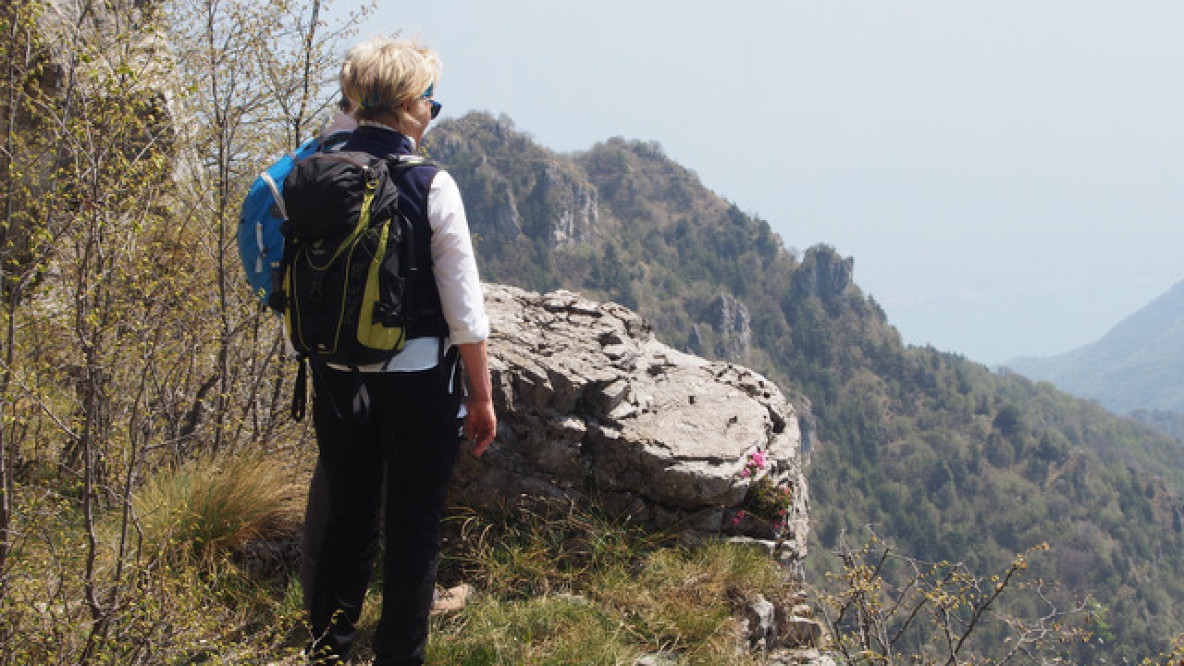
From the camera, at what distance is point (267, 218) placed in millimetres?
2887

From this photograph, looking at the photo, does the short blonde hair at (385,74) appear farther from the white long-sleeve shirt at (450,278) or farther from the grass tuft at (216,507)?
the grass tuft at (216,507)

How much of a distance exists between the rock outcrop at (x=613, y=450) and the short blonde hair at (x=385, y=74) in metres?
1.96

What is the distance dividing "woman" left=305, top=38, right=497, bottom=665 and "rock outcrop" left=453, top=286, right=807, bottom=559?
4.46ft

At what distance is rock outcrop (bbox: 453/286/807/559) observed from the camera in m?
4.52

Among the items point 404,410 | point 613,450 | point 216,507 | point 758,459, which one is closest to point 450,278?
point 404,410

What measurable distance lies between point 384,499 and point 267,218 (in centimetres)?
106

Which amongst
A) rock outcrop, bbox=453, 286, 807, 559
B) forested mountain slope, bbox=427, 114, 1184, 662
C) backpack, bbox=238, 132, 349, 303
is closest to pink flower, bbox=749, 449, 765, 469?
rock outcrop, bbox=453, 286, 807, 559

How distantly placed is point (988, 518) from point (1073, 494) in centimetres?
1515

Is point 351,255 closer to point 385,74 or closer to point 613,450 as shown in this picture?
point 385,74

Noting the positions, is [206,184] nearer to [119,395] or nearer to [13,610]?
A: [119,395]

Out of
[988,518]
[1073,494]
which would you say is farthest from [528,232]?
[1073,494]

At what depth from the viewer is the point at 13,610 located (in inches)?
111

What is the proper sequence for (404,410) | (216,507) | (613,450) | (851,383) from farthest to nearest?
(851,383)
(613,450)
(216,507)
(404,410)

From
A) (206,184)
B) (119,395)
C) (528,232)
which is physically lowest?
(119,395)
